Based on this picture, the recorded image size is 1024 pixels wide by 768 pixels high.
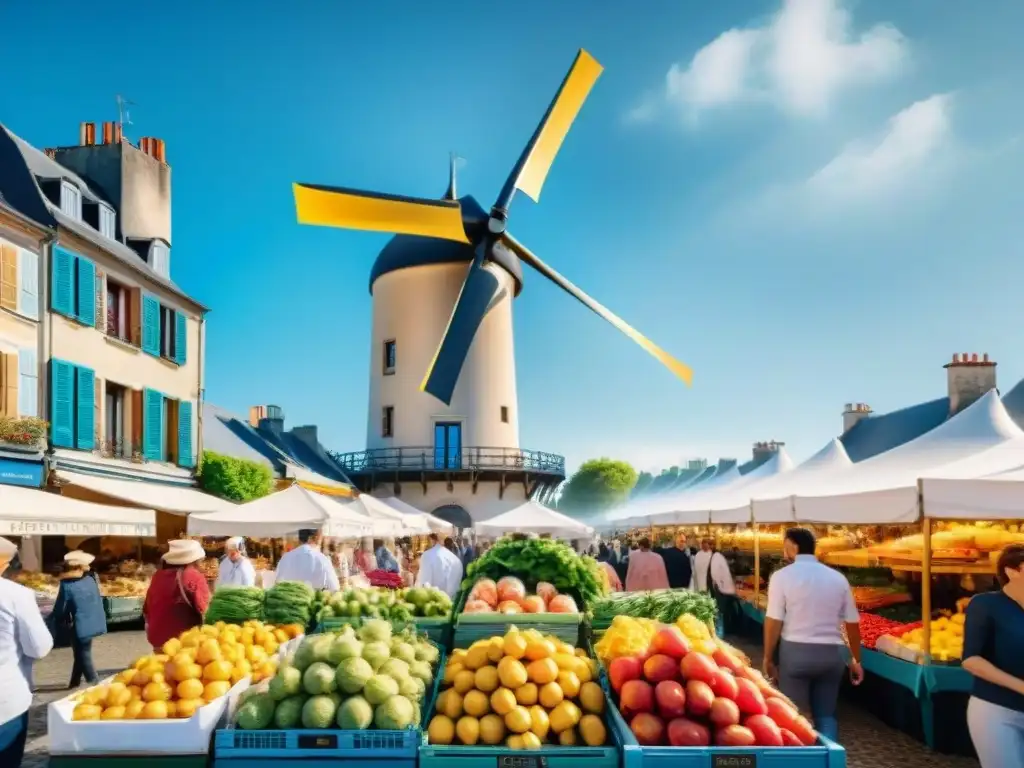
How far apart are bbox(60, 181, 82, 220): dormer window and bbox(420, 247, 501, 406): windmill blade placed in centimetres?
974

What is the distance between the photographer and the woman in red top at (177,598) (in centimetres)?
816

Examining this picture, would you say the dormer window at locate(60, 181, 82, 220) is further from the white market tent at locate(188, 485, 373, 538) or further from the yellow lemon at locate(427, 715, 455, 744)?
the yellow lemon at locate(427, 715, 455, 744)

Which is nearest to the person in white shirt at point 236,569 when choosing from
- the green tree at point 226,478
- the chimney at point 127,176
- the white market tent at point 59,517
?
the white market tent at point 59,517

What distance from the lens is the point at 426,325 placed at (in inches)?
1374

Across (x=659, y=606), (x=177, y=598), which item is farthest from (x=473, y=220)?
(x=659, y=606)

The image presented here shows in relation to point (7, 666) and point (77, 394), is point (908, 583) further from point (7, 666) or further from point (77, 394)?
point (77, 394)

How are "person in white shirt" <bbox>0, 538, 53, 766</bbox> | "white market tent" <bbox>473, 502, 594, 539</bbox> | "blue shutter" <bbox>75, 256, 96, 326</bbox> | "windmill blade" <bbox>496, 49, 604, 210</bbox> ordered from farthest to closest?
"windmill blade" <bbox>496, 49, 604, 210</bbox> < "white market tent" <bbox>473, 502, 594, 539</bbox> < "blue shutter" <bbox>75, 256, 96, 326</bbox> < "person in white shirt" <bbox>0, 538, 53, 766</bbox>

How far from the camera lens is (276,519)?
1322 cm

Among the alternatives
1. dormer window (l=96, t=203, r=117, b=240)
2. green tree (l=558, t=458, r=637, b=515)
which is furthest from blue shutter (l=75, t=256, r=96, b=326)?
green tree (l=558, t=458, r=637, b=515)

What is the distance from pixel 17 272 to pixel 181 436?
6.52 meters

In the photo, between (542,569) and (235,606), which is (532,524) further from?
(235,606)

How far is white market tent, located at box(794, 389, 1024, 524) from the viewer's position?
8.16 metres

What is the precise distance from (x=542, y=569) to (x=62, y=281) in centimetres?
1377

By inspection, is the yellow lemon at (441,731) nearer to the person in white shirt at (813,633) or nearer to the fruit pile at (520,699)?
the fruit pile at (520,699)
